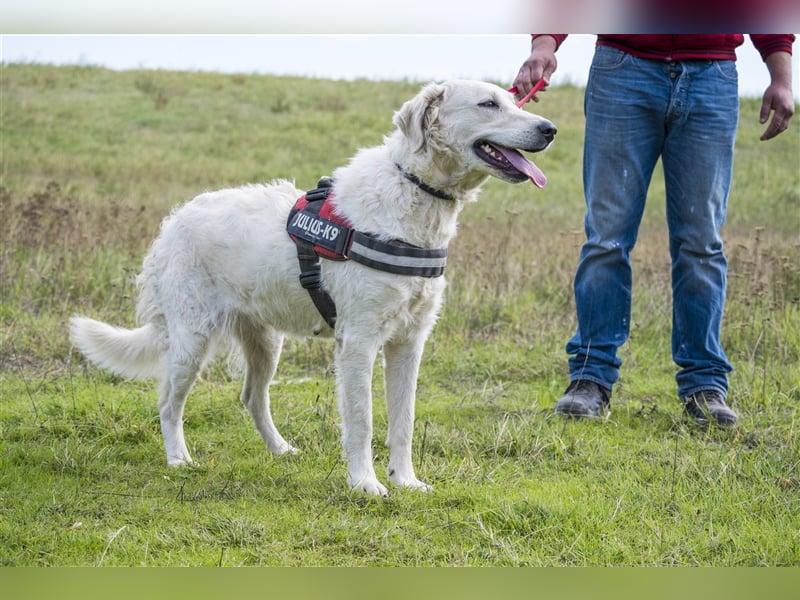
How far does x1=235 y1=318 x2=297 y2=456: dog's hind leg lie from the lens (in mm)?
4508

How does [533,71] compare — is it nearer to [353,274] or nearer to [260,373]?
[353,274]

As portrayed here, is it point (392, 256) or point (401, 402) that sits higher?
point (392, 256)

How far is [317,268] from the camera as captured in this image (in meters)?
3.89

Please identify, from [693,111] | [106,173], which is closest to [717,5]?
[693,111]

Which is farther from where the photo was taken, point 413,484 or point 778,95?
point 778,95

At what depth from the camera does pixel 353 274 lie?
3773mm

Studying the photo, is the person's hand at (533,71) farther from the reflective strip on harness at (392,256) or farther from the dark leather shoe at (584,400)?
the dark leather shoe at (584,400)

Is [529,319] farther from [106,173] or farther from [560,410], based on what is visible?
[106,173]

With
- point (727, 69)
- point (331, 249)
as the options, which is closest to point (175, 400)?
point (331, 249)

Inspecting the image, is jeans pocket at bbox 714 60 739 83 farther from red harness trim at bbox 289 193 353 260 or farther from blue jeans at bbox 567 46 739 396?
red harness trim at bbox 289 193 353 260

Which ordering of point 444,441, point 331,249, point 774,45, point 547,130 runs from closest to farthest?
point 547,130, point 331,249, point 774,45, point 444,441

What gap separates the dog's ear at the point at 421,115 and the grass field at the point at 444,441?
4.84ft

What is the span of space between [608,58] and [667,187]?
770 millimetres

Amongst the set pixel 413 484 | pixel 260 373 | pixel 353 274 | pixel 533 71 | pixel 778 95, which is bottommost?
pixel 413 484
